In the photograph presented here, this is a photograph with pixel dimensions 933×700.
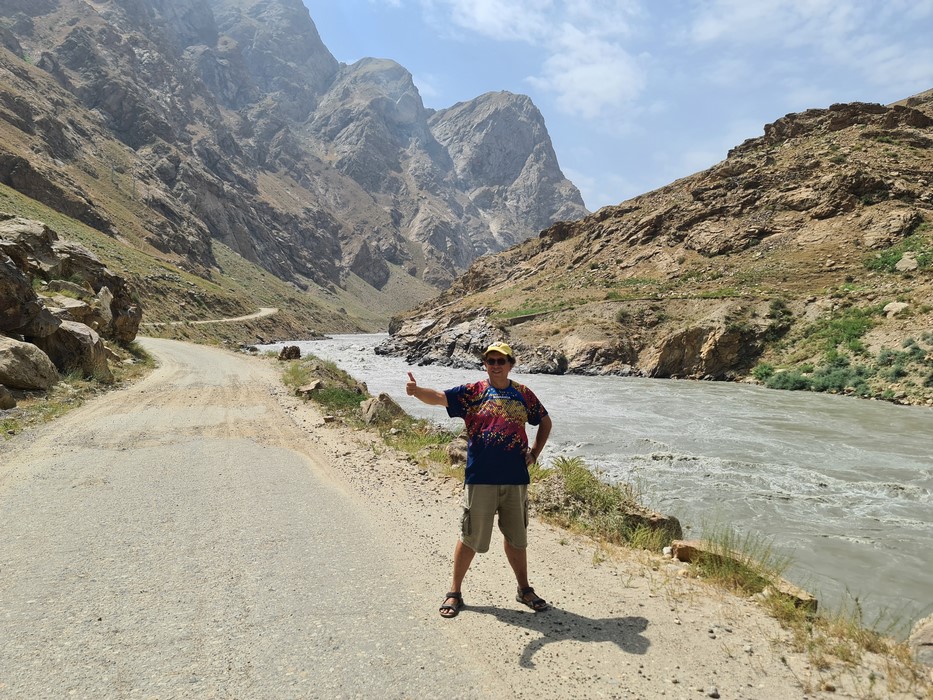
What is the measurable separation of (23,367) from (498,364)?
43.9 feet

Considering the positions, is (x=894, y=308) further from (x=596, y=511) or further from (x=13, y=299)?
(x=13, y=299)

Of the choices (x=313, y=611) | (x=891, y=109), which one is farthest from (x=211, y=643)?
(x=891, y=109)

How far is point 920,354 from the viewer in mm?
21297

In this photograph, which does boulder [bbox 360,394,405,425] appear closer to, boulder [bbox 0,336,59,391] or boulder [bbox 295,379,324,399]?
boulder [bbox 295,379,324,399]

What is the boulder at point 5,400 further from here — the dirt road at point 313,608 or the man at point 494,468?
the man at point 494,468

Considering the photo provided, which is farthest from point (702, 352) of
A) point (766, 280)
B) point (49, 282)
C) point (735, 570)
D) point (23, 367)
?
point (49, 282)

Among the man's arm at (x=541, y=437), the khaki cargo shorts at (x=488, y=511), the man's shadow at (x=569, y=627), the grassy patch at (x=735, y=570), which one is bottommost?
the man's shadow at (x=569, y=627)

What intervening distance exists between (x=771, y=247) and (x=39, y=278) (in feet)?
149

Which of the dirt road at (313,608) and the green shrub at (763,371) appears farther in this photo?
the green shrub at (763,371)

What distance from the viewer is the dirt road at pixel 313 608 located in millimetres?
3289

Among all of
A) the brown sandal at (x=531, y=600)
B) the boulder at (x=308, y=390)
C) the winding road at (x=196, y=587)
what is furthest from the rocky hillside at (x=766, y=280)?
the winding road at (x=196, y=587)

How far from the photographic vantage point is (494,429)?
4312mm

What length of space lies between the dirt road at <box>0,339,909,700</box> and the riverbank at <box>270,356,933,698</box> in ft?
0.06

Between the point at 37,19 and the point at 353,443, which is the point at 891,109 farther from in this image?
the point at 37,19
